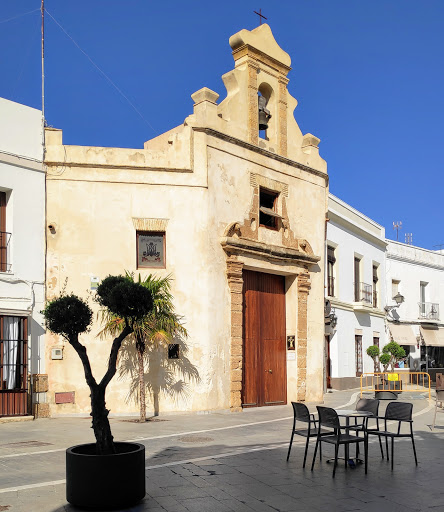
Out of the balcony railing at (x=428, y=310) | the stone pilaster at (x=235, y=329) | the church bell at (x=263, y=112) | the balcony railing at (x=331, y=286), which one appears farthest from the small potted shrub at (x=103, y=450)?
the balcony railing at (x=428, y=310)

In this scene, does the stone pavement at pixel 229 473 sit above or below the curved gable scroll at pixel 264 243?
below

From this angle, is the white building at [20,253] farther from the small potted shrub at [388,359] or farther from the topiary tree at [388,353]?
the topiary tree at [388,353]

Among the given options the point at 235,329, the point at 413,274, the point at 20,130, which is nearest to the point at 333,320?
the point at 235,329

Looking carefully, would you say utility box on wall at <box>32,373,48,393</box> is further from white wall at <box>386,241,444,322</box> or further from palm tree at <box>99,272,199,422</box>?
white wall at <box>386,241,444,322</box>

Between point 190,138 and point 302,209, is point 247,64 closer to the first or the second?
point 190,138

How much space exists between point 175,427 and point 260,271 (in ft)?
19.5

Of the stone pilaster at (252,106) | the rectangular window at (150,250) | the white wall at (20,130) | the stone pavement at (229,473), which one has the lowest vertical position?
the stone pavement at (229,473)

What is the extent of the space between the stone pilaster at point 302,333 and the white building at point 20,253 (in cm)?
734

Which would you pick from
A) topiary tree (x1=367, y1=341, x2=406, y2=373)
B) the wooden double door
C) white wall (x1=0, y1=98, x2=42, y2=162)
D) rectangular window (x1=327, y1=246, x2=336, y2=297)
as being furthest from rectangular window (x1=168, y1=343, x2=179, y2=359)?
topiary tree (x1=367, y1=341, x2=406, y2=373)

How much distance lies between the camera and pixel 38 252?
14484mm

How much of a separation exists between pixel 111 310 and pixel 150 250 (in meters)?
8.70

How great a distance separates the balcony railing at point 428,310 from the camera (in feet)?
102

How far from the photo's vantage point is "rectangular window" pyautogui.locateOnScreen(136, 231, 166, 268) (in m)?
15.3

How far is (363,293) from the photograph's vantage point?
2611 centimetres
